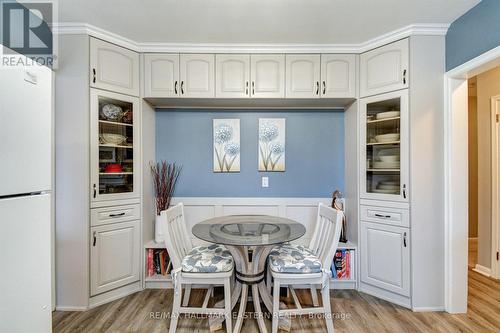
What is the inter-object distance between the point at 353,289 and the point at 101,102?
10.4ft

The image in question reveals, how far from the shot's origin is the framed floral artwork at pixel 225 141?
285 centimetres

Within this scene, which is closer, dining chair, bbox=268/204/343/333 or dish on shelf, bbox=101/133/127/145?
→ dining chair, bbox=268/204/343/333

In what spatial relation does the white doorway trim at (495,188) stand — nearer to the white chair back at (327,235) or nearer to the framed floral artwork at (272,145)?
the white chair back at (327,235)

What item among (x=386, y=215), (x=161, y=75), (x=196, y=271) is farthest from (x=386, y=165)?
(x=161, y=75)

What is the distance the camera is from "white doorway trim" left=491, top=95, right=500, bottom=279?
108 inches

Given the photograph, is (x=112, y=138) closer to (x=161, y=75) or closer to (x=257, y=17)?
(x=161, y=75)

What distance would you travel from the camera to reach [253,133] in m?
2.87

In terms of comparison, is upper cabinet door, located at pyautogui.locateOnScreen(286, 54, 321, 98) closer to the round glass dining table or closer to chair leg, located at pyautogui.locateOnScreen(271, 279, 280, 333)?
the round glass dining table

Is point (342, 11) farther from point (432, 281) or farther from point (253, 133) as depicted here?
point (432, 281)

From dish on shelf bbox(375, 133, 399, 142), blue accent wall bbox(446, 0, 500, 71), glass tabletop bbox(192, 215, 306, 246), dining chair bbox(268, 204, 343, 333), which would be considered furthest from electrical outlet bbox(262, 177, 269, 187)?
blue accent wall bbox(446, 0, 500, 71)

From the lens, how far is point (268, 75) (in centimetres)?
250

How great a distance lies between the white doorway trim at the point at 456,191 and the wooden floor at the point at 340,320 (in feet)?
0.63

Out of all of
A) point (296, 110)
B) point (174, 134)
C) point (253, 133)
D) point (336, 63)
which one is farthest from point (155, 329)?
point (336, 63)

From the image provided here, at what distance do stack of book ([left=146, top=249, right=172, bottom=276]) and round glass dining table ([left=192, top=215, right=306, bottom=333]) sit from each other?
81 centimetres
